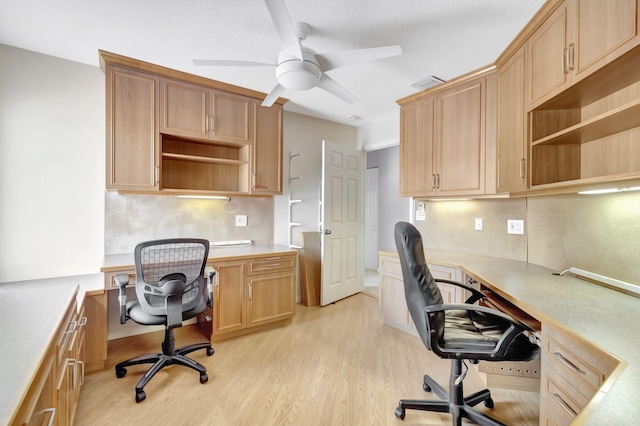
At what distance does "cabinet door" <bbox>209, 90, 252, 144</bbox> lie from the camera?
9.12 ft

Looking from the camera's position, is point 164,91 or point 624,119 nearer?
point 624,119

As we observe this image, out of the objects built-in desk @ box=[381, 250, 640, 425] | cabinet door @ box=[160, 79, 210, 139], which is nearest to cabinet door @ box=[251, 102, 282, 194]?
cabinet door @ box=[160, 79, 210, 139]

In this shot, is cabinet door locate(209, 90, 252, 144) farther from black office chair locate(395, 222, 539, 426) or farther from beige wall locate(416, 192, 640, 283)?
beige wall locate(416, 192, 640, 283)

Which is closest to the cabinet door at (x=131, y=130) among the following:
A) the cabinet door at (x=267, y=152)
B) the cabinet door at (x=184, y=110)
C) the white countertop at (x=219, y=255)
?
the cabinet door at (x=184, y=110)

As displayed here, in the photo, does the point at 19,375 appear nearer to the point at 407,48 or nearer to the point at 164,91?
the point at 164,91

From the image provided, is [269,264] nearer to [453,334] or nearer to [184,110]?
A: [184,110]

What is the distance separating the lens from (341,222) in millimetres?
3848

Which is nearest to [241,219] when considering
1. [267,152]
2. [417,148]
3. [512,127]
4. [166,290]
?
[267,152]

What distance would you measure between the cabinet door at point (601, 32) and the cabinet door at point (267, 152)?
2.46m

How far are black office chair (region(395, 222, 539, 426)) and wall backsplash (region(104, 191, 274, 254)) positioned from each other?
2.15 metres

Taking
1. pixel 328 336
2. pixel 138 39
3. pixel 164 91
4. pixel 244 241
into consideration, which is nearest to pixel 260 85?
pixel 164 91

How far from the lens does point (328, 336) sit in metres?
2.79

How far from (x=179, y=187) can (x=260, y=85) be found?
1317 mm

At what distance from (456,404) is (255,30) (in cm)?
266
